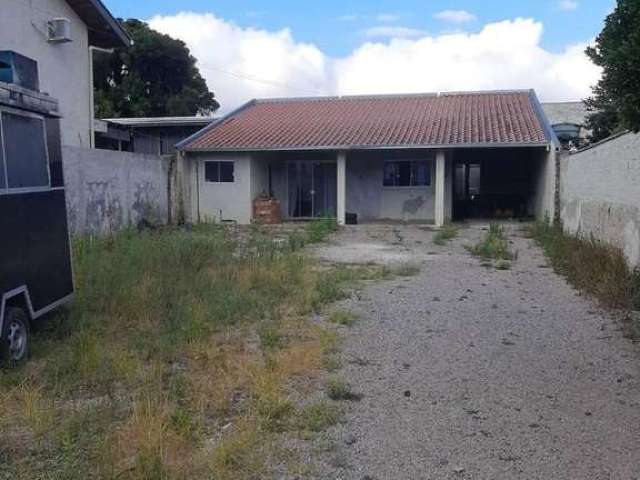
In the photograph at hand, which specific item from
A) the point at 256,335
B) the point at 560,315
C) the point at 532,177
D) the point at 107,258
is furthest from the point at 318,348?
the point at 532,177

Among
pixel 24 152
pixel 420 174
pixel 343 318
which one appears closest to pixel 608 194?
pixel 343 318

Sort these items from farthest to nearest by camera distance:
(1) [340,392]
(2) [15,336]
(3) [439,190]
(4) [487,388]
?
1. (3) [439,190]
2. (2) [15,336]
3. (4) [487,388]
4. (1) [340,392]

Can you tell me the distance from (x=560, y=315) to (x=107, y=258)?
6753 mm

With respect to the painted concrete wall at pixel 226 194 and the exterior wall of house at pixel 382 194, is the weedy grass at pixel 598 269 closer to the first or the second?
the exterior wall of house at pixel 382 194

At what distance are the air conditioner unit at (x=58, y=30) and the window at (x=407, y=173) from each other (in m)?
11.7

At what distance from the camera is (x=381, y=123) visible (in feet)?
78.9

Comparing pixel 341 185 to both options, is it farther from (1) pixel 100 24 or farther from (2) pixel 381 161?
(1) pixel 100 24

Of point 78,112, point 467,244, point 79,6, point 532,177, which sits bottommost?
point 467,244

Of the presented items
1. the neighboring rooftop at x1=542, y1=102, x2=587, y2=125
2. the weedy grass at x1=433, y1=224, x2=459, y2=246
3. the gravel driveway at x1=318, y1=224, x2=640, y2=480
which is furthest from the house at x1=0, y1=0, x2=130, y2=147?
the neighboring rooftop at x1=542, y1=102, x2=587, y2=125

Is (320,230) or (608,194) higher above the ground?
(608,194)

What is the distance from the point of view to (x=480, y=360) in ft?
19.8

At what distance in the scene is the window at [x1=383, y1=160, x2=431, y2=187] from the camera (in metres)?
23.4

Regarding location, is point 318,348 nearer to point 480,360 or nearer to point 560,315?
point 480,360

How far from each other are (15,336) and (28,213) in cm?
112
